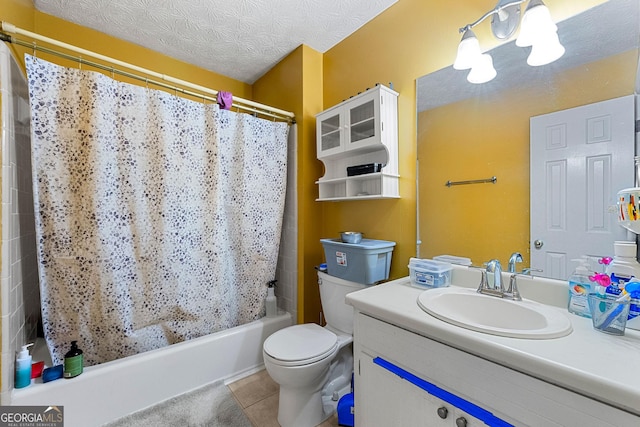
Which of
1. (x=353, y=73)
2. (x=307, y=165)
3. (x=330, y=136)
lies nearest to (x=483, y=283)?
(x=330, y=136)

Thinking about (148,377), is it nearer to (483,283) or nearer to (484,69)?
(483,283)

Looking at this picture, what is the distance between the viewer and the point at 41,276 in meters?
1.23

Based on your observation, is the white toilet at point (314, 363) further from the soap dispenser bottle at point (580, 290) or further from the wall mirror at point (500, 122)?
the soap dispenser bottle at point (580, 290)

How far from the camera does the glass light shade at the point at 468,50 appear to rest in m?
1.15

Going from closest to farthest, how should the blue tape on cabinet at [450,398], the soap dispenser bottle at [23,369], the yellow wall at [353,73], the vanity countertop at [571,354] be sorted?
1. the vanity countertop at [571,354]
2. the blue tape on cabinet at [450,398]
3. the soap dispenser bottle at [23,369]
4. the yellow wall at [353,73]

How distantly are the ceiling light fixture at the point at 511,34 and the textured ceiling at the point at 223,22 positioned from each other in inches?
27.5

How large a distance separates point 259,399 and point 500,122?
6.40 ft

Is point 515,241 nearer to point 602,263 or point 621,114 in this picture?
point 602,263

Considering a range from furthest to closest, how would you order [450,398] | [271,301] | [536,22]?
[271,301]
[536,22]
[450,398]

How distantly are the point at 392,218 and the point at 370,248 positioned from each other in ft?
0.95

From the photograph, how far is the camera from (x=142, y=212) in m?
1.48

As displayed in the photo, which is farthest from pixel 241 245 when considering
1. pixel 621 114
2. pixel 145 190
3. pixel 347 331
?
pixel 621 114

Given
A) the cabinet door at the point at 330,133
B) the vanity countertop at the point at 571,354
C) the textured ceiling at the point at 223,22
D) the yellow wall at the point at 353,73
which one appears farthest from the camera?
the cabinet door at the point at 330,133

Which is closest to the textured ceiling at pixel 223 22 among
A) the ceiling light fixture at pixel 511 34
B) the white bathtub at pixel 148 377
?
the ceiling light fixture at pixel 511 34
